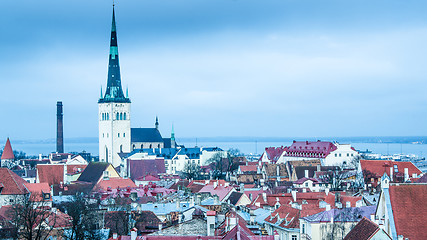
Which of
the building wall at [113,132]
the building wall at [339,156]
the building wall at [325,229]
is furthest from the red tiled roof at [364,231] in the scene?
the building wall at [113,132]

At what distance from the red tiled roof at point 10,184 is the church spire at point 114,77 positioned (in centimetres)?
8448

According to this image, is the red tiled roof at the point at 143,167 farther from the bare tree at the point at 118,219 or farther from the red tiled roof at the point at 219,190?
the bare tree at the point at 118,219

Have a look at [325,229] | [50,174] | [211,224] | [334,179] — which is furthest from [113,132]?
[211,224]

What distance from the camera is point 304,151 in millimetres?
126812

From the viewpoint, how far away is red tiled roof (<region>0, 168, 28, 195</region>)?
209 ft

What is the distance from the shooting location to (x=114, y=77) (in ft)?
492

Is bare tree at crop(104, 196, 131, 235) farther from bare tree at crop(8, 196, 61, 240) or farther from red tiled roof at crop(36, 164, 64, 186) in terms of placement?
red tiled roof at crop(36, 164, 64, 186)

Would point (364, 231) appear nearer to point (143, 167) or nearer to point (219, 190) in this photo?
point (219, 190)

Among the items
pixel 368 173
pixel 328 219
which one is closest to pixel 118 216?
pixel 328 219

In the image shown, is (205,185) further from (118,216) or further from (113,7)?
(113,7)

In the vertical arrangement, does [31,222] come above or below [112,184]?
above

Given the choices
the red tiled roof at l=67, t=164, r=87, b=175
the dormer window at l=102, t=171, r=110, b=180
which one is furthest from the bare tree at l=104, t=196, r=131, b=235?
the red tiled roof at l=67, t=164, r=87, b=175

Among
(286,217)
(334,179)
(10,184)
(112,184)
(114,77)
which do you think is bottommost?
(112,184)

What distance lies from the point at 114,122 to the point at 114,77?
34.9ft
